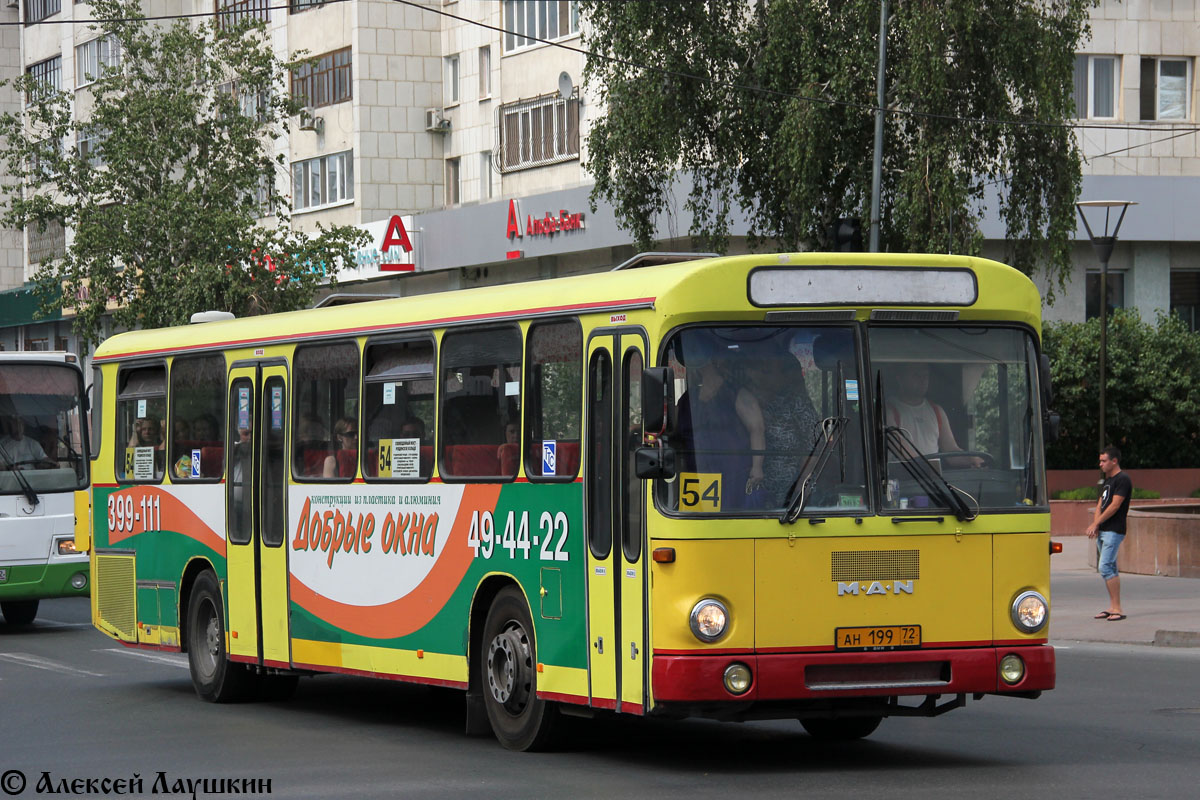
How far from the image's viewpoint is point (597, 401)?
36.0 ft

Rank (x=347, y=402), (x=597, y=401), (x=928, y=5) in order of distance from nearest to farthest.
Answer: (x=597, y=401), (x=347, y=402), (x=928, y=5)

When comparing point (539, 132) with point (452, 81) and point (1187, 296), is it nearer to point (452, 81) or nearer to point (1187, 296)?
point (452, 81)

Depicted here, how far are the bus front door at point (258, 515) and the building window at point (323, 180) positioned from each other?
122 ft

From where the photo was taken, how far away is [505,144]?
158 ft

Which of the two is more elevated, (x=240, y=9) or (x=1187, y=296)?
(x=240, y=9)

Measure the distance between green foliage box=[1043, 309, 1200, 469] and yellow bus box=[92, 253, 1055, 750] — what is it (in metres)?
27.8

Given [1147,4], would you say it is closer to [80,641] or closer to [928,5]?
[928,5]

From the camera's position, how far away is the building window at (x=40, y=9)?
67.2 metres

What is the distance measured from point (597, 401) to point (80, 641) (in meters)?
11.6

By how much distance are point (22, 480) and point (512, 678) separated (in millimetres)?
12140

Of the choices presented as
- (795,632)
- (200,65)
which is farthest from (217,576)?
(200,65)

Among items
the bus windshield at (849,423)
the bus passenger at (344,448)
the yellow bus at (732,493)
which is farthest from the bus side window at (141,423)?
the bus windshield at (849,423)

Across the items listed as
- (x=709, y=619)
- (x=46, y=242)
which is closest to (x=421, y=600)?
(x=709, y=619)

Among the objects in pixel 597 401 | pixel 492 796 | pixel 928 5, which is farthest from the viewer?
pixel 928 5
